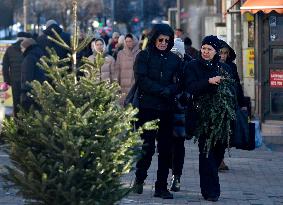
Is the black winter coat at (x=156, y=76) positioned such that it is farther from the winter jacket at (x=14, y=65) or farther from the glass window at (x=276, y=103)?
the glass window at (x=276, y=103)

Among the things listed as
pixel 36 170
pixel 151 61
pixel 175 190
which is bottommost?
pixel 175 190

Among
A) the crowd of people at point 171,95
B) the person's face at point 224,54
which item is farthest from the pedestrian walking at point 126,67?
the crowd of people at point 171,95

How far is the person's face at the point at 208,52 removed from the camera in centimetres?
1058

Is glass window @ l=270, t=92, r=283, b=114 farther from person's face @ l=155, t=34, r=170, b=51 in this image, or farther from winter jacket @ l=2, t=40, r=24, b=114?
person's face @ l=155, t=34, r=170, b=51

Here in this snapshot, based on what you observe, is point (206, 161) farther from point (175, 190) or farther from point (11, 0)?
point (11, 0)

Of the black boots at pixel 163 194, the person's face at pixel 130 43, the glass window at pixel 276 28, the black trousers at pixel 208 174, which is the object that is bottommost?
the black boots at pixel 163 194

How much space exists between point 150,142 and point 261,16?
7.12 m

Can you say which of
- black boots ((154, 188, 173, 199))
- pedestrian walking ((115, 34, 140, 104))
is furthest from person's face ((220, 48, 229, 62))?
Result: pedestrian walking ((115, 34, 140, 104))

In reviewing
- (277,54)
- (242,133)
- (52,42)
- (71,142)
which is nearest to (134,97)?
(242,133)

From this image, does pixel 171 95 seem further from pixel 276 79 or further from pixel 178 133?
pixel 276 79

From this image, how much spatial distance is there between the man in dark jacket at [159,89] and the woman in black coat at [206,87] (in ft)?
0.70

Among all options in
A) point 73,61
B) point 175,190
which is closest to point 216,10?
point 175,190

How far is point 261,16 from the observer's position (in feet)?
57.0

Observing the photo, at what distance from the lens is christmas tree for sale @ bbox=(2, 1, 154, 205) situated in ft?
23.5
